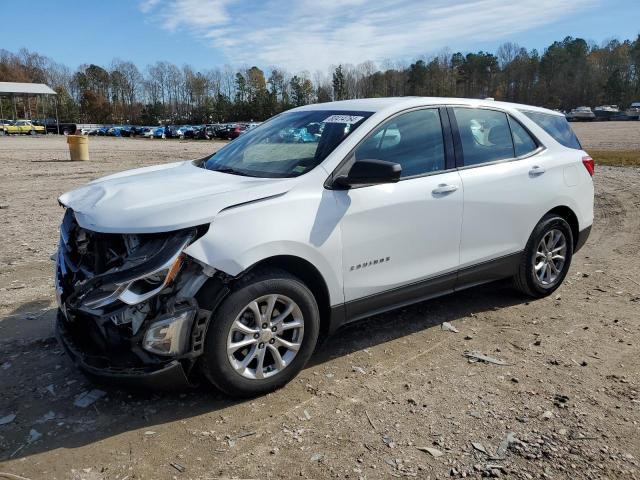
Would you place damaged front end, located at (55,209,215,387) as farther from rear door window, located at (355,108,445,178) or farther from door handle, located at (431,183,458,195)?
door handle, located at (431,183,458,195)

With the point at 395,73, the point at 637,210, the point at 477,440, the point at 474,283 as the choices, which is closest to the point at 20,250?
the point at 474,283

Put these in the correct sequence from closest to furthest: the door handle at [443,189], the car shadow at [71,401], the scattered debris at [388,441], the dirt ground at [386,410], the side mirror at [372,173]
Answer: the dirt ground at [386,410] → the scattered debris at [388,441] → the car shadow at [71,401] → the side mirror at [372,173] → the door handle at [443,189]

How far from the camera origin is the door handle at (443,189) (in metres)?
4.16

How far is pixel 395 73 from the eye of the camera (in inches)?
5027

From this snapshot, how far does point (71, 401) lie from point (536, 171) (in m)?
4.16

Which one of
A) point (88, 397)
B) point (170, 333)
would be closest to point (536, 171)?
point (170, 333)

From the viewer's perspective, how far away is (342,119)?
13.5 ft

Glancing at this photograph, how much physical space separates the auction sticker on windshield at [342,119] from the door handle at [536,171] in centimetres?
183

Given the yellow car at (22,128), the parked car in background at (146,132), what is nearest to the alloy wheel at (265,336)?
the parked car in background at (146,132)

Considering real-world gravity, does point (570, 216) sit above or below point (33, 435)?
above

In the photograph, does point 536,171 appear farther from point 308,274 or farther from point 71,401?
point 71,401

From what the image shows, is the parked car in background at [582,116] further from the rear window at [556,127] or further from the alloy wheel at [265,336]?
the alloy wheel at [265,336]

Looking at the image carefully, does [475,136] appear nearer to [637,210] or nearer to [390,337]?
[390,337]

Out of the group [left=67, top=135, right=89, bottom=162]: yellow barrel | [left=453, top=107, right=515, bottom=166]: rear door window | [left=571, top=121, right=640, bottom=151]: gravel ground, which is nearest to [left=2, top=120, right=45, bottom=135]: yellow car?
[left=67, top=135, right=89, bottom=162]: yellow barrel
